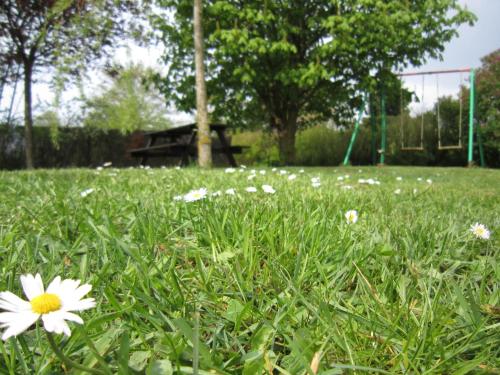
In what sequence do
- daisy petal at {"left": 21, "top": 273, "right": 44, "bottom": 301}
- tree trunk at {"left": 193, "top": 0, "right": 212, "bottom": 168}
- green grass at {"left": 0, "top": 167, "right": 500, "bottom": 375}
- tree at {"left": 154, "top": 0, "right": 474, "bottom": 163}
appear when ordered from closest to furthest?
daisy petal at {"left": 21, "top": 273, "right": 44, "bottom": 301}
green grass at {"left": 0, "top": 167, "right": 500, "bottom": 375}
tree trunk at {"left": 193, "top": 0, "right": 212, "bottom": 168}
tree at {"left": 154, "top": 0, "right": 474, "bottom": 163}

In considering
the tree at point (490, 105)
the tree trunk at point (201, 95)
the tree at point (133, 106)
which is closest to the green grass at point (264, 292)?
the tree trunk at point (201, 95)

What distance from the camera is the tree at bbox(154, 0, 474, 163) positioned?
9.16 meters

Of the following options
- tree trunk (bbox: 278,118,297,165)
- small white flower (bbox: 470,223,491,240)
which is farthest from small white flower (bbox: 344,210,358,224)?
tree trunk (bbox: 278,118,297,165)

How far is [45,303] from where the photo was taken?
53cm

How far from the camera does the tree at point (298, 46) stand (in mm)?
9164

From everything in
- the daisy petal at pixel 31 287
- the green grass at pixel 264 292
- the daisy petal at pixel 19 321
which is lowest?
the green grass at pixel 264 292

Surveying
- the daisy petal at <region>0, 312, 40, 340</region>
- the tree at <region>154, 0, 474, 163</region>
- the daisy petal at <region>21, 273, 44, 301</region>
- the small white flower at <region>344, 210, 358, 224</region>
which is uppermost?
the tree at <region>154, 0, 474, 163</region>

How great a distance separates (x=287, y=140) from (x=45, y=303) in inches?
441

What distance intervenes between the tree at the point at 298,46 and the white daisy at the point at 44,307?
8.79 m

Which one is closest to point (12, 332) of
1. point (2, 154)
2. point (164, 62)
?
point (164, 62)

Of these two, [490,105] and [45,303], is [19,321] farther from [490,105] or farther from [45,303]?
[490,105]

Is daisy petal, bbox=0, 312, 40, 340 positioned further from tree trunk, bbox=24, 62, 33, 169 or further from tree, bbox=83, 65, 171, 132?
tree, bbox=83, 65, 171, 132

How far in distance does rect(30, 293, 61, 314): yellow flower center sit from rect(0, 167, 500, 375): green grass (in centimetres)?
A: 10

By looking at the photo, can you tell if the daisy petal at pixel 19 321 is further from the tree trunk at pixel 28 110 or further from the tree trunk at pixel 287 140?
the tree trunk at pixel 287 140
